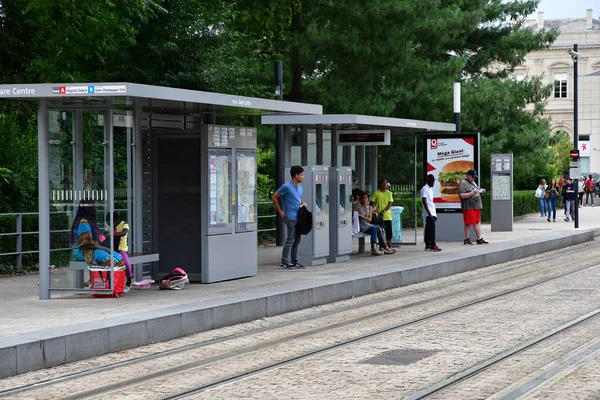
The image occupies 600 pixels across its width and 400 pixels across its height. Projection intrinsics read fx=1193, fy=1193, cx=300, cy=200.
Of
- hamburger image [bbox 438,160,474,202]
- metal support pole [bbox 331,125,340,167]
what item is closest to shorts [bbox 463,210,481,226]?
hamburger image [bbox 438,160,474,202]

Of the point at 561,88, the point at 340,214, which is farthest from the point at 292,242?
the point at 561,88

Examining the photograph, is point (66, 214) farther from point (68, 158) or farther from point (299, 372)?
point (299, 372)

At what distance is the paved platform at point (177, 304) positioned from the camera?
11164mm

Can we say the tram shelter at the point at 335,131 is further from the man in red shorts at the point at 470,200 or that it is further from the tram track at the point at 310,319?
the tram track at the point at 310,319

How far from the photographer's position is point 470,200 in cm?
2673

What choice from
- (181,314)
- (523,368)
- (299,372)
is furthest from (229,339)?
(523,368)

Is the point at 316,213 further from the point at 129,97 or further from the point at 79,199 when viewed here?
the point at 129,97

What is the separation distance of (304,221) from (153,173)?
122 inches

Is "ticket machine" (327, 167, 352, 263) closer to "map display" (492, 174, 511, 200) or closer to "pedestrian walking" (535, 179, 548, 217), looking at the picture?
"map display" (492, 174, 511, 200)

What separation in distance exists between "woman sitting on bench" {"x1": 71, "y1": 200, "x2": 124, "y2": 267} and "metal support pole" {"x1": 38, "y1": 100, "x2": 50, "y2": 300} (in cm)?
37

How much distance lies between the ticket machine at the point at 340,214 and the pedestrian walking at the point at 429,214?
3.04 metres

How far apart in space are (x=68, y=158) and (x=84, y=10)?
32.8 ft

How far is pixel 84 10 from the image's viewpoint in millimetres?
24312

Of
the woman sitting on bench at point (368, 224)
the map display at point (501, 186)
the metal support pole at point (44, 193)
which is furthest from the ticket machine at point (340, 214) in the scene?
the map display at point (501, 186)
